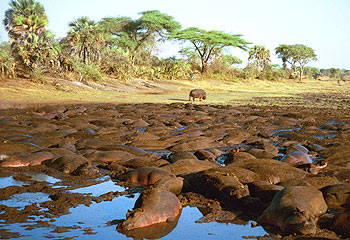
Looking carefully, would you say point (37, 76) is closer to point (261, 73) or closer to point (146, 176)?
point (146, 176)

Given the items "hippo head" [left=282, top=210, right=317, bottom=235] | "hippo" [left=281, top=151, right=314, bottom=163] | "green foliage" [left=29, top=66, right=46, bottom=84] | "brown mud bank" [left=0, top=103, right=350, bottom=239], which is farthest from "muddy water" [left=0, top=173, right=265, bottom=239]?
"green foliage" [left=29, top=66, right=46, bottom=84]

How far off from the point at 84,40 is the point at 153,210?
80.1 feet

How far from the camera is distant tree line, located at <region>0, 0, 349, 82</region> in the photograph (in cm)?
2270

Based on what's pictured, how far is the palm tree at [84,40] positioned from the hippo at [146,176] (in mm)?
21535

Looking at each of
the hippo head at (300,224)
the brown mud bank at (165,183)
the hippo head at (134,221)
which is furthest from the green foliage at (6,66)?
the hippo head at (300,224)

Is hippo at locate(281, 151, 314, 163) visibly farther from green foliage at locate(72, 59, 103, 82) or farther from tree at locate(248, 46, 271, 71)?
tree at locate(248, 46, 271, 71)

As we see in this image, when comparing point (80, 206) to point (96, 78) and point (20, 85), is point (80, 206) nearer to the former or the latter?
point (20, 85)

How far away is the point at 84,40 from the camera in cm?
2688

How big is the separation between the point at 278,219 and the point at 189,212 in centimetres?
103

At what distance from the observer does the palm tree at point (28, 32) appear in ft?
71.9

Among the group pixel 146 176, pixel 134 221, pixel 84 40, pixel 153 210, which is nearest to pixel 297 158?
pixel 146 176

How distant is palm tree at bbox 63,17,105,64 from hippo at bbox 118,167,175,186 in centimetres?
2154

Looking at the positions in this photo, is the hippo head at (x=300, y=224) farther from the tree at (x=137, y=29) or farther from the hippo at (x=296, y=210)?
the tree at (x=137, y=29)

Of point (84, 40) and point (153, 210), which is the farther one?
point (84, 40)
